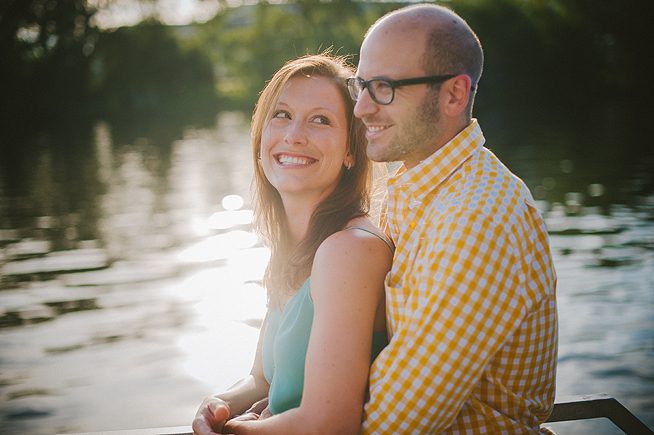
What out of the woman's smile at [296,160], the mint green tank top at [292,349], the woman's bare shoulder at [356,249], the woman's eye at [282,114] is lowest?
the mint green tank top at [292,349]

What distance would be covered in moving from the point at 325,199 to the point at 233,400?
2.89 feet

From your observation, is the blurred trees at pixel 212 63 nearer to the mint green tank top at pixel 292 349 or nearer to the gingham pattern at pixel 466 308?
the mint green tank top at pixel 292 349

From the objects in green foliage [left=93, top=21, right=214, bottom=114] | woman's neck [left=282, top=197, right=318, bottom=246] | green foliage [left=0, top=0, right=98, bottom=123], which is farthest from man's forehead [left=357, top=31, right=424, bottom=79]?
green foliage [left=93, top=21, right=214, bottom=114]

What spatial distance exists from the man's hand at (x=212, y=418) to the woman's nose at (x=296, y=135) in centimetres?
99

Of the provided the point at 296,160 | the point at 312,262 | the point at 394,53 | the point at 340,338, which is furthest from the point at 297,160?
the point at 340,338

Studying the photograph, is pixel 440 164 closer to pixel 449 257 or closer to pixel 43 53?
pixel 449 257

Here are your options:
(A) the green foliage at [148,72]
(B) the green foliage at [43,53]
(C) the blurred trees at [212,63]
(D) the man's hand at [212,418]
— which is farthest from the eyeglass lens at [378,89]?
(A) the green foliage at [148,72]

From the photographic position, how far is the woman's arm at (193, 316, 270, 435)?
2.70m

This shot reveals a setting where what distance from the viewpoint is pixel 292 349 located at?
252 cm

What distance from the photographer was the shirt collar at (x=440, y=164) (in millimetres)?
2264

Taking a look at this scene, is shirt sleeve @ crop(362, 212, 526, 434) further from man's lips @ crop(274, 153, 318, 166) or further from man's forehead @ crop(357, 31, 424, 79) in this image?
man's lips @ crop(274, 153, 318, 166)

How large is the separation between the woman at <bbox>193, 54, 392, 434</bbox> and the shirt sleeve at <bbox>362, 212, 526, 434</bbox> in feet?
0.66

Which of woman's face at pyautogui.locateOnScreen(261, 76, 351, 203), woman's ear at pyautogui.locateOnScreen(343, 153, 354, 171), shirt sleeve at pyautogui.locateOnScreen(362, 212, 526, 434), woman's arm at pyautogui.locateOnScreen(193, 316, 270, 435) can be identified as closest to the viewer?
shirt sleeve at pyautogui.locateOnScreen(362, 212, 526, 434)

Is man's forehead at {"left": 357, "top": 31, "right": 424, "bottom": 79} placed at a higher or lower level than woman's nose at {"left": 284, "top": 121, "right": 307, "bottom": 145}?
higher
